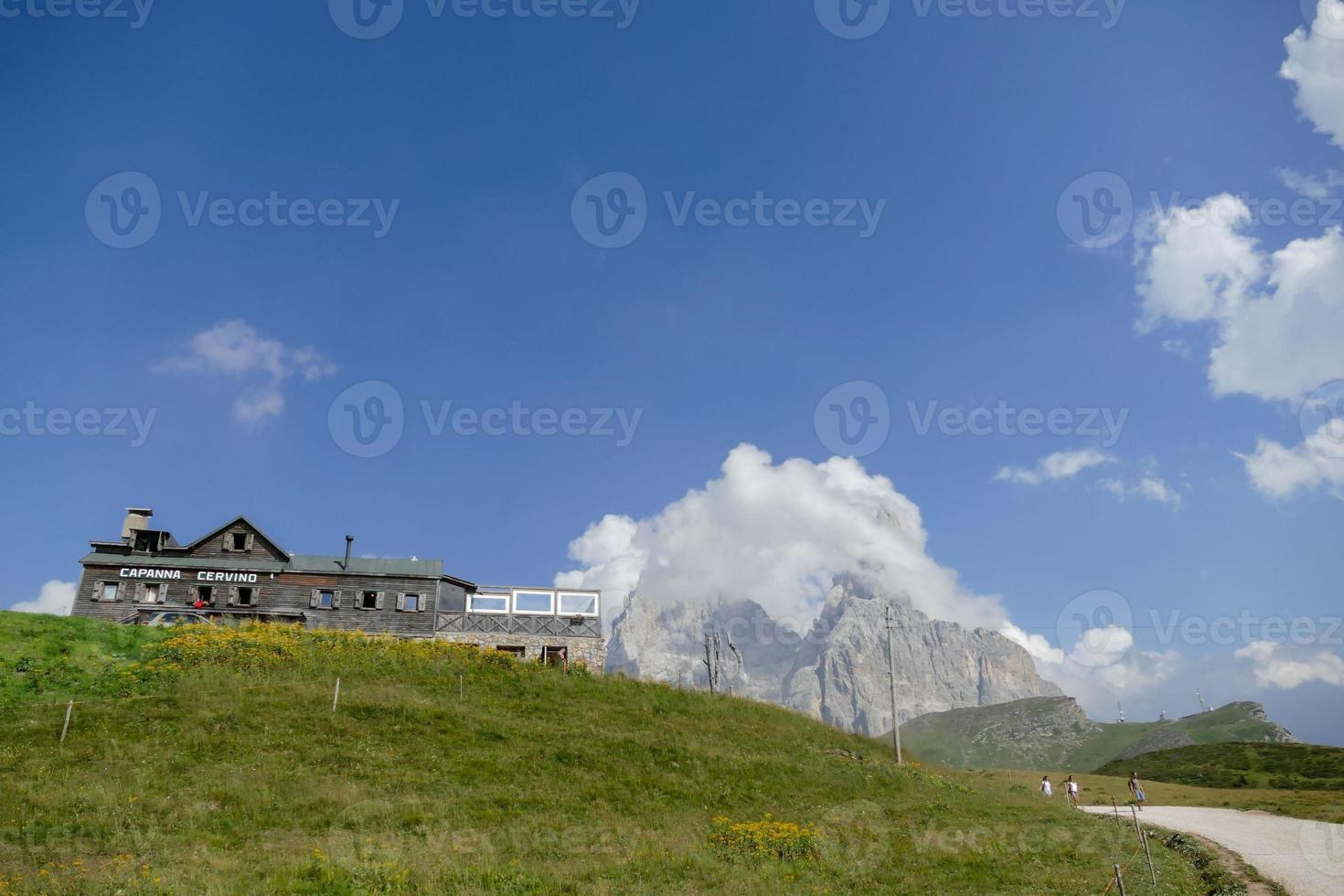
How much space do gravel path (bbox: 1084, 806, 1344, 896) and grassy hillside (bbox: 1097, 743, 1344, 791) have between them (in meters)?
36.9

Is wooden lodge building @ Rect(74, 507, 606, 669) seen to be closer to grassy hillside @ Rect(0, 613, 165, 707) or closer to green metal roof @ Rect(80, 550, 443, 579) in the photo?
green metal roof @ Rect(80, 550, 443, 579)

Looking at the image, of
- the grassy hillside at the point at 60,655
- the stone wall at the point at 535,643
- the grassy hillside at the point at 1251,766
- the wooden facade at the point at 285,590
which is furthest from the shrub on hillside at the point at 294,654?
the grassy hillside at the point at 1251,766

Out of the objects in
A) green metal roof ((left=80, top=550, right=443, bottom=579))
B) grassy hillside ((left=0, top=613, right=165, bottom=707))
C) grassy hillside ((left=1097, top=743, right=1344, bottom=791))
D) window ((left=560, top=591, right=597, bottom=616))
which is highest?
green metal roof ((left=80, top=550, right=443, bottom=579))

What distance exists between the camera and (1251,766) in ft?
301

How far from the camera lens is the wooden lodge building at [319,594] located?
5231 centimetres

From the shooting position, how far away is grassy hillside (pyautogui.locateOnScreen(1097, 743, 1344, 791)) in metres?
77.0

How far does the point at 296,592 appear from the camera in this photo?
176 feet

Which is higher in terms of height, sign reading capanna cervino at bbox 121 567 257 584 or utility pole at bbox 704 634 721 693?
sign reading capanna cervino at bbox 121 567 257 584

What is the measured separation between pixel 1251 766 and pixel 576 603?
86980 mm

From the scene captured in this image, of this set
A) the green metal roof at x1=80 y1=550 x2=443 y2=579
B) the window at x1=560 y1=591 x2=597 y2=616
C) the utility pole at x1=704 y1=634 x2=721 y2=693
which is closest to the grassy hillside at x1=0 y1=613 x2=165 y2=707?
the green metal roof at x1=80 y1=550 x2=443 y2=579

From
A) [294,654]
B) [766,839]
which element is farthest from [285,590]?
[766,839]

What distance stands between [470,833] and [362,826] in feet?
9.95

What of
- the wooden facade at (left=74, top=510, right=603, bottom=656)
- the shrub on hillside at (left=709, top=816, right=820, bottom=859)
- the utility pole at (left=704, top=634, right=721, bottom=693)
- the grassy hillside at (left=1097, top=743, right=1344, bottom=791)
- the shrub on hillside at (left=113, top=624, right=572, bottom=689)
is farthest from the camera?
the grassy hillside at (left=1097, top=743, right=1344, bottom=791)

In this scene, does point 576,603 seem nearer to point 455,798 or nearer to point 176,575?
point 176,575
